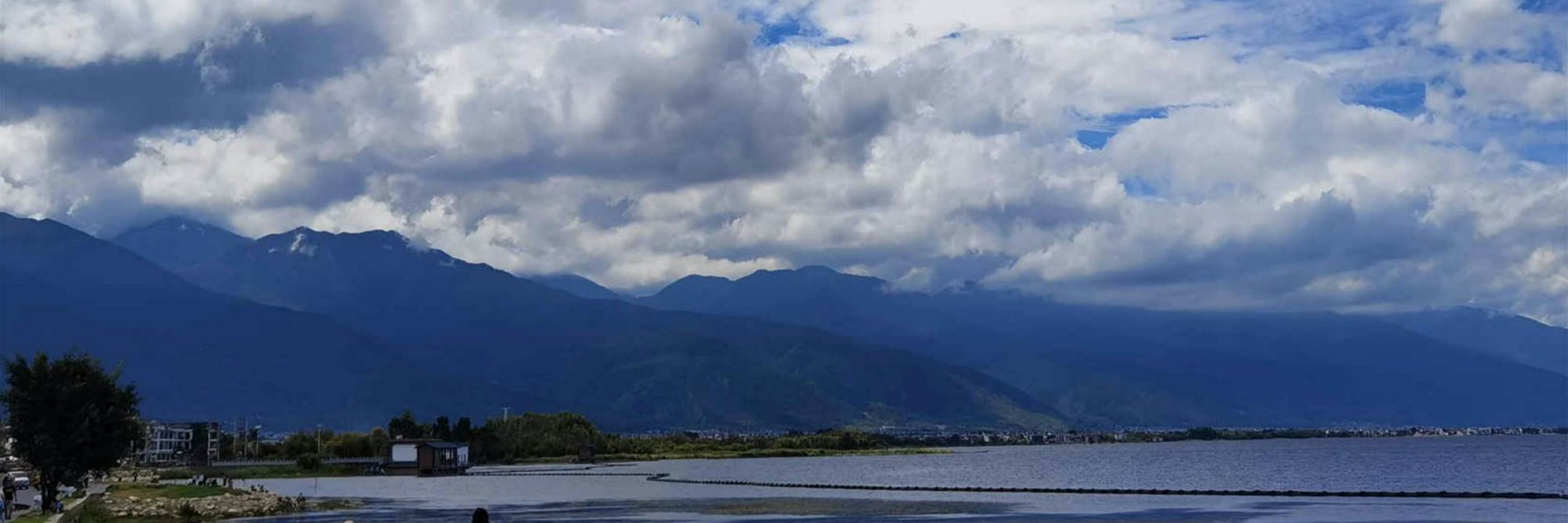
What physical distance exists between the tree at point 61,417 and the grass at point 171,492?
1844 cm

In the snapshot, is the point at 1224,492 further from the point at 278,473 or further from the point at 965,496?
the point at 278,473

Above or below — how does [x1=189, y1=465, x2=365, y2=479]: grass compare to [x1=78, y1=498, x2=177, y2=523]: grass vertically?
above

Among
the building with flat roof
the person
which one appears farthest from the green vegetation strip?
the building with flat roof

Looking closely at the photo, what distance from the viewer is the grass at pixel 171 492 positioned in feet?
326

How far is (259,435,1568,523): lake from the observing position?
273 feet

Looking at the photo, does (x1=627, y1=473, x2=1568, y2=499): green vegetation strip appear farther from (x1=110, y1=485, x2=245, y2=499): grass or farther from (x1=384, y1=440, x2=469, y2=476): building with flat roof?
(x1=384, y1=440, x2=469, y2=476): building with flat roof

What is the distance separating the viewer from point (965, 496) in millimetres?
107500

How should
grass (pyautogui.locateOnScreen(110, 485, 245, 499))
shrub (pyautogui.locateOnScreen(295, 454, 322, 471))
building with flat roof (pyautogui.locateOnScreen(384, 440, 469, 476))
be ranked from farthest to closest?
shrub (pyautogui.locateOnScreen(295, 454, 322, 471)) → building with flat roof (pyautogui.locateOnScreen(384, 440, 469, 476)) → grass (pyautogui.locateOnScreen(110, 485, 245, 499))

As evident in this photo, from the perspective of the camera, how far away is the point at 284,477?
176m

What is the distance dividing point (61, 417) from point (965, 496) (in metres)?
56.7

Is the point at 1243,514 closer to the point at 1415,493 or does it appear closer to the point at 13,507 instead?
the point at 1415,493

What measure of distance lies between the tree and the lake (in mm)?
11587

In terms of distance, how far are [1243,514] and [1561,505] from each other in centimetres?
1969

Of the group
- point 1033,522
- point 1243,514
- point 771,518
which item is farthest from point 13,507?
point 1243,514
